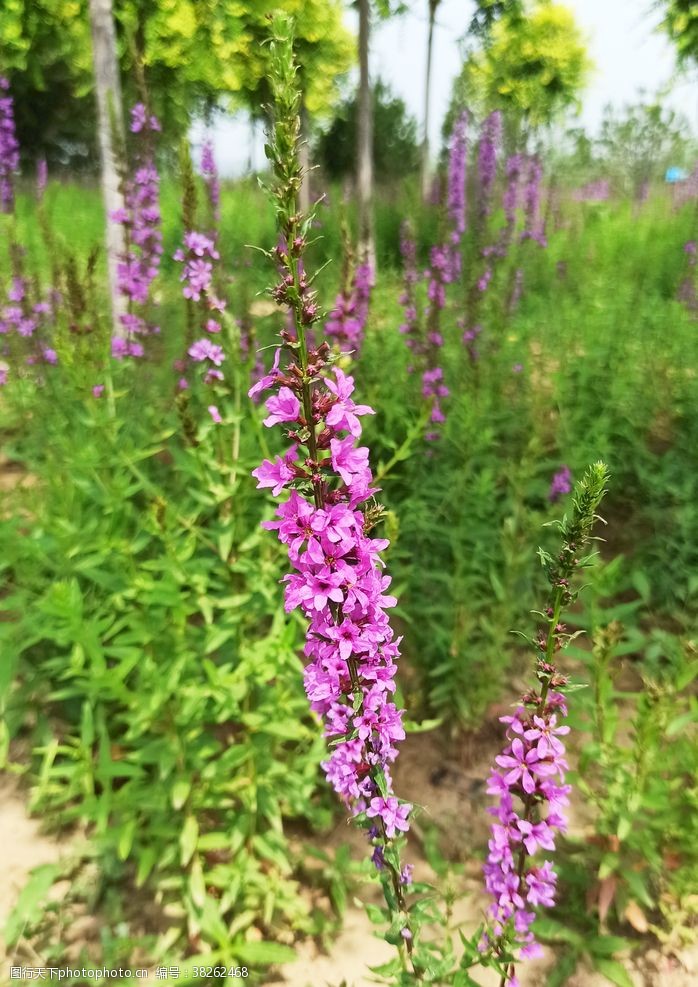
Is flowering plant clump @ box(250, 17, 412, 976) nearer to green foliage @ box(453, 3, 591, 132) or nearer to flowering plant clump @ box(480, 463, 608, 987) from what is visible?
flowering plant clump @ box(480, 463, 608, 987)

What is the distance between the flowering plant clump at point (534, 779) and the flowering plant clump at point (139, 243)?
357 cm

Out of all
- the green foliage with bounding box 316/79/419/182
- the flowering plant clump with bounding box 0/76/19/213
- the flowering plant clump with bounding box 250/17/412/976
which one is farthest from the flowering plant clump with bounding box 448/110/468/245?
the green foliage with bounding box 316/79/419/182

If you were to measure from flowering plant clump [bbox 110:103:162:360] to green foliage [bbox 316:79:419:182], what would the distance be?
66.9 ft

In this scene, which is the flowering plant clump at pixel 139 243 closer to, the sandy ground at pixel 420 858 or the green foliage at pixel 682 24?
the sandy ground at pixel 420 858

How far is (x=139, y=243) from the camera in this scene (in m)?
4.67

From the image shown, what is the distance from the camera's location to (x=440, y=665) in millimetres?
3551

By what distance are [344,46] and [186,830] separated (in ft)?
45.1

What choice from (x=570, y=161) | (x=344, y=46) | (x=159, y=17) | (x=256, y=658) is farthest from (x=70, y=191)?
(x=570, y=161)

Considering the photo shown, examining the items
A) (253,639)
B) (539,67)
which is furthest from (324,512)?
(539,67)

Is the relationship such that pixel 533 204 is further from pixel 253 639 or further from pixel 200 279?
pixel 253 639

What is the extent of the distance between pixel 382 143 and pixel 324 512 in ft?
93.3

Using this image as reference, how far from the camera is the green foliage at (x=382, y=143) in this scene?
2383cm

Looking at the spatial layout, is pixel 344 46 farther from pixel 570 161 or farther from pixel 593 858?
pixel 570 161

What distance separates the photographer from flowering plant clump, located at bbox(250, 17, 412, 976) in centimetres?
131
